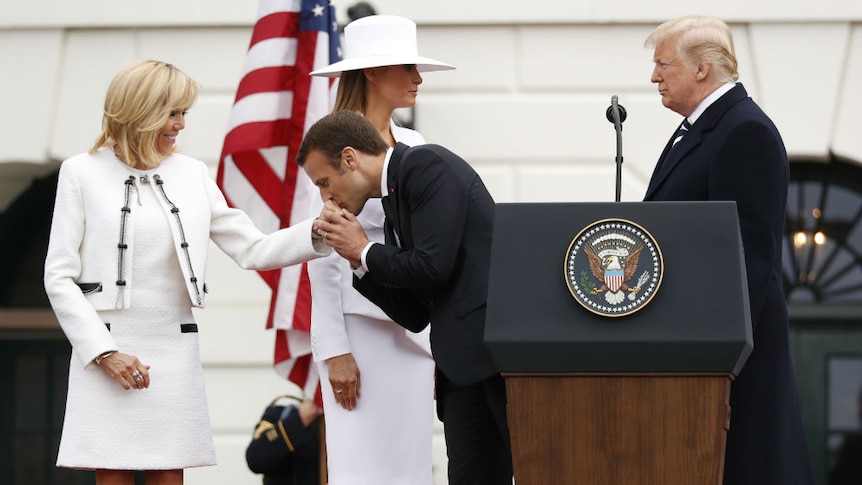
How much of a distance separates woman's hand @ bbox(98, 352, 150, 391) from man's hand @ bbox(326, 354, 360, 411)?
0.60m

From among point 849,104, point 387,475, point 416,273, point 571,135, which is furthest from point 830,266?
point 416,273

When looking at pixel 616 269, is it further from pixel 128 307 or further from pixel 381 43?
pixel 381 43

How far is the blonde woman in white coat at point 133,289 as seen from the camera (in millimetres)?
4188

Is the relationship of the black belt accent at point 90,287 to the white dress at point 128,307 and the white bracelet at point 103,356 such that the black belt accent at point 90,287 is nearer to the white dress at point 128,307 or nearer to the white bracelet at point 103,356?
the white dress at point 128,307

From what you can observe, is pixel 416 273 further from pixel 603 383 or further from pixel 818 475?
pixel 818 475

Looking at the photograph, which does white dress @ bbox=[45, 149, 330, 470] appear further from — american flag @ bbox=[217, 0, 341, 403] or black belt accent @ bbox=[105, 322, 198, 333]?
american flag @ bbox=[217, 0, 341, 403]

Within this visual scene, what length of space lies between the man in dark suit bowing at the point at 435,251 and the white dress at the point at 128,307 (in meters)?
0.46

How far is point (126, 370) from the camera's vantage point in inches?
164

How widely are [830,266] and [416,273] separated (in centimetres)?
466

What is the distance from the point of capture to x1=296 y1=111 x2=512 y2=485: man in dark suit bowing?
396cm

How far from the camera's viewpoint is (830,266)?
8.08m

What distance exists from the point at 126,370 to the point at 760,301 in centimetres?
168

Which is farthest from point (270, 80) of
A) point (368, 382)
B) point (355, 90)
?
point (368, 382)

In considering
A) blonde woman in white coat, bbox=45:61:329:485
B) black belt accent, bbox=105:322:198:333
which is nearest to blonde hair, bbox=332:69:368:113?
blonde woman in white coat, bbox=45:61:329:485
